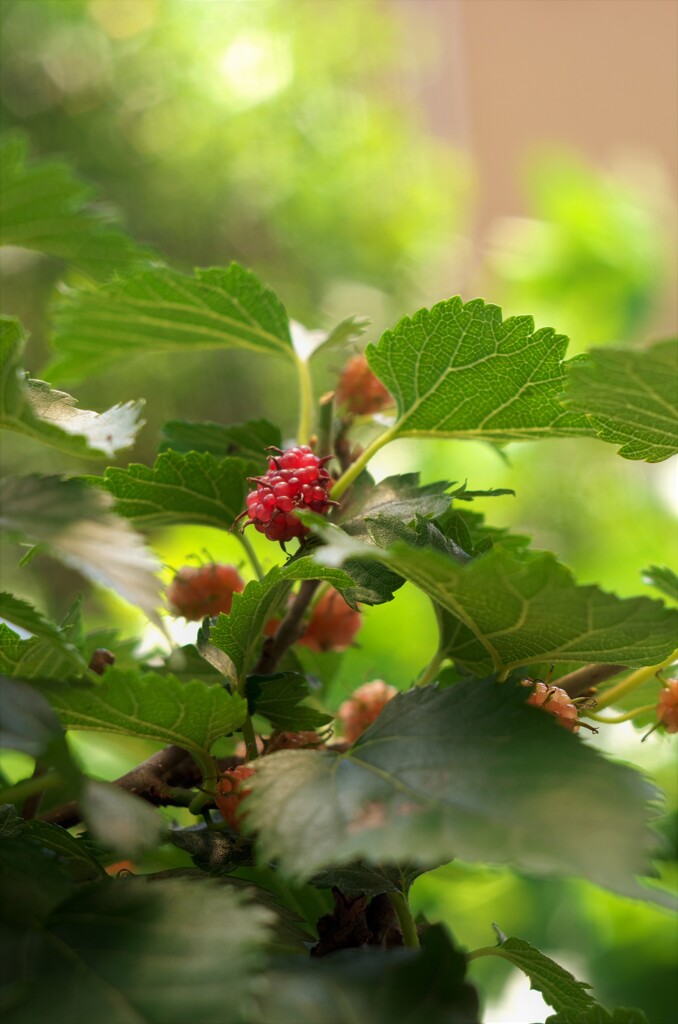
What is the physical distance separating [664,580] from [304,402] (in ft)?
0.43

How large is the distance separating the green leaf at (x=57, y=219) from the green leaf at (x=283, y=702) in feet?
0.52

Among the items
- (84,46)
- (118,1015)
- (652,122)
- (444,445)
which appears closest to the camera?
(118,1015)

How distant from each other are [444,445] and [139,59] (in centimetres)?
132

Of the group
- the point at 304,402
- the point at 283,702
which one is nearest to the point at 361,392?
the point at 304,402

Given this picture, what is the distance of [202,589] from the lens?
0.32m

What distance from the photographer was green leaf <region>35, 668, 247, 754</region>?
0.18 m

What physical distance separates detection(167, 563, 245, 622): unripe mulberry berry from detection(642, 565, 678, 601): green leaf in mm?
139

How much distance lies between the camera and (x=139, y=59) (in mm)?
2102

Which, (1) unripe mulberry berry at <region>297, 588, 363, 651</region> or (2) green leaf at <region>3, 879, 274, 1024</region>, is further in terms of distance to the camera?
(1) unripe mulberry berry at <region>297, 588, 363, 651</region>

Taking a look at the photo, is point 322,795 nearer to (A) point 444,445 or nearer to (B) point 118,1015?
→ (B) point 118,1015

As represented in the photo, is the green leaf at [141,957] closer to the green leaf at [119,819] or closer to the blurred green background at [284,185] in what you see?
the green leaf at [119,819]

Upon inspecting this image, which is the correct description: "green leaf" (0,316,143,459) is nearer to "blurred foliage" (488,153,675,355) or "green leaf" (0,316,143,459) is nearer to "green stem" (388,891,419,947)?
"green stem" (388,891,419,947)

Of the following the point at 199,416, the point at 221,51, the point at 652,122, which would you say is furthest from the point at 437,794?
the point at 652,122

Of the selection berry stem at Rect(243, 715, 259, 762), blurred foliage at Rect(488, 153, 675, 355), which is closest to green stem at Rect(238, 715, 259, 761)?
berry stem at Rect(243, 715, 259, 762)
